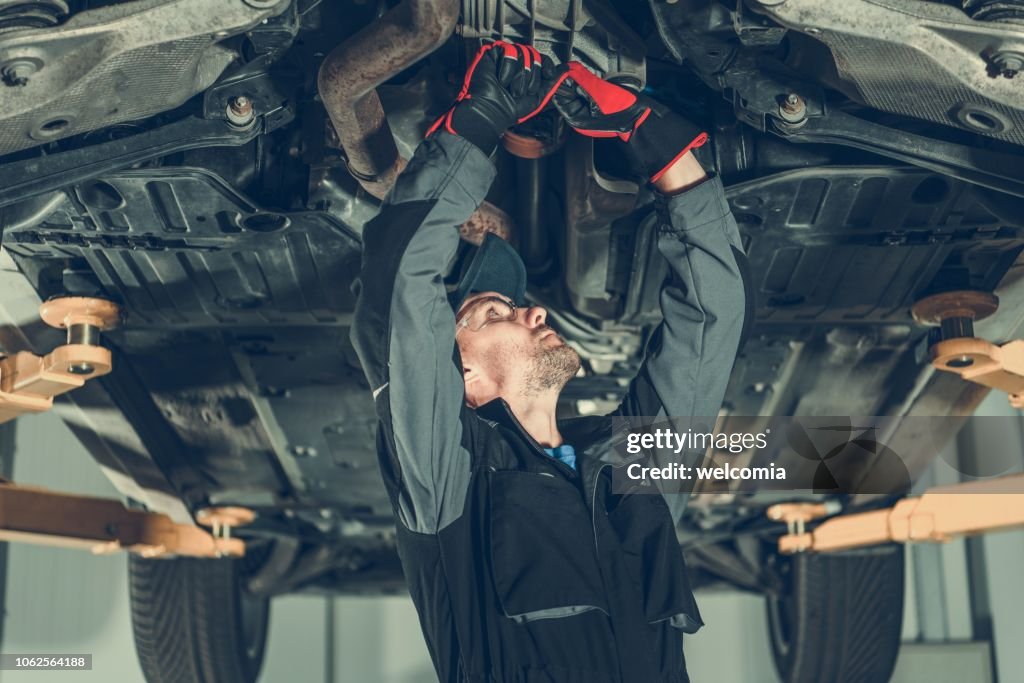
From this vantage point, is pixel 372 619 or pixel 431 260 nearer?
pixel 431 260

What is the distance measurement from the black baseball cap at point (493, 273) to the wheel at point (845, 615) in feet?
7.16

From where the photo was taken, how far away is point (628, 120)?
2.74 m

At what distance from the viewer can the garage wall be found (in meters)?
7.39

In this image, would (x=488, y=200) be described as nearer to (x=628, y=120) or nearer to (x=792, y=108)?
(x=628, y=120)

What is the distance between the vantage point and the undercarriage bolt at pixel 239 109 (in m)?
2.91

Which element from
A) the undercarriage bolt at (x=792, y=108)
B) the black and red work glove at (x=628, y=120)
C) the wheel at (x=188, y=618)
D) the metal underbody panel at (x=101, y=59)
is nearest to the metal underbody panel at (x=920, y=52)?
the undercarriage bolt at (x=792, y=108)

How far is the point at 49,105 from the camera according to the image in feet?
8.80

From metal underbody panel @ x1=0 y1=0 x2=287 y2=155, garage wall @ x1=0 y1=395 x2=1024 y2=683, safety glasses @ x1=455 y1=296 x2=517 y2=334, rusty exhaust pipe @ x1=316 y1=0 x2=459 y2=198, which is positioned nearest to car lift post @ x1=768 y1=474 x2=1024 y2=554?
safety glasses @ x1=455 y1=296 x2=517 y2=334

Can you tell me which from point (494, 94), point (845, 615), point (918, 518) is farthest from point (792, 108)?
point (845, 615)

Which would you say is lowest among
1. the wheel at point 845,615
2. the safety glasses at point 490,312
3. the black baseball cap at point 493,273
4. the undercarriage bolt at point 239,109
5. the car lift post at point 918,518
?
the wheel at point 845,615

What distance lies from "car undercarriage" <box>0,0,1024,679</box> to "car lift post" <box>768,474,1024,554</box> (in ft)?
0.63

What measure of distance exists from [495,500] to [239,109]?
3.26 feet

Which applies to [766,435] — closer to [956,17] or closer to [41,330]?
[956,17]

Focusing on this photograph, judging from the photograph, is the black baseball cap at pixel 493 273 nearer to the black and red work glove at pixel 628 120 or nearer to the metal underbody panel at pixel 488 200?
the metal underbody panel at pixel 488 200
